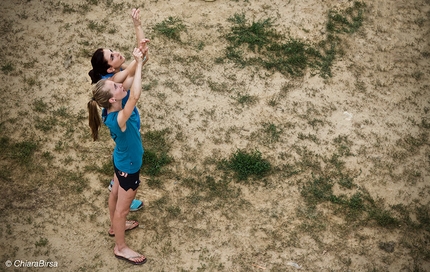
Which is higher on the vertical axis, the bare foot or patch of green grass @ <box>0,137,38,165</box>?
patch of green grass @ <box>0,137,38,165</box>

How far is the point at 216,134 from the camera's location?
5.36m

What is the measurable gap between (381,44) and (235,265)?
448cm

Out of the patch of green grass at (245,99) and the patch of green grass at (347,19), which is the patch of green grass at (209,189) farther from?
the patch of green grass at (347,19)

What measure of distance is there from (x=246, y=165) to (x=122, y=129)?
6.86 feet

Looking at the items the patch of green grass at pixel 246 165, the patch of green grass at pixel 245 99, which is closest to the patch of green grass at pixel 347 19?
the patch of green grass at pixel 245 99

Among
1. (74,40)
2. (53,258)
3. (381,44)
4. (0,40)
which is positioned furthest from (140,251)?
(381,44)

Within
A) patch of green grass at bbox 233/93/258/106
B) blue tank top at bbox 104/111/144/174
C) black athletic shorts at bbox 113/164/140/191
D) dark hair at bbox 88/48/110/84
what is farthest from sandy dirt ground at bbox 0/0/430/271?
dark hair at bbox 88/48/110/84

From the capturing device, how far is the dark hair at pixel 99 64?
12.0 feet

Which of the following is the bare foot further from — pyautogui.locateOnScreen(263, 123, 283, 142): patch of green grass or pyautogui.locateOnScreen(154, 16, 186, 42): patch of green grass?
pyautogui.locateOnScreen(154, 16, 186, 42): patch of green grass

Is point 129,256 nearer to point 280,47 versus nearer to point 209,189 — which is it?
point 209,189

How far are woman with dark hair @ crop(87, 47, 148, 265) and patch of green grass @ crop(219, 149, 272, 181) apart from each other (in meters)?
1.58

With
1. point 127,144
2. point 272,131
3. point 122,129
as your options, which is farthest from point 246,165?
point 122,129

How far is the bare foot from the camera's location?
4.14m

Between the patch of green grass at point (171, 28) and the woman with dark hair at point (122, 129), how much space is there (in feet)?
9.57
